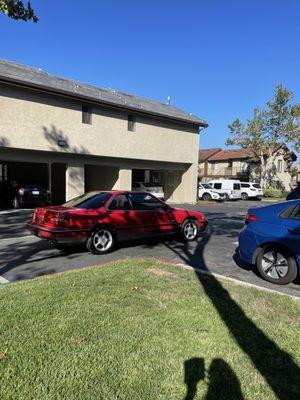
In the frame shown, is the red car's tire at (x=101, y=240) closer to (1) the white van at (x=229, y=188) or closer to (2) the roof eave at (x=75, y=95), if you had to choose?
(2) the roof eave at (x=75, y=95)

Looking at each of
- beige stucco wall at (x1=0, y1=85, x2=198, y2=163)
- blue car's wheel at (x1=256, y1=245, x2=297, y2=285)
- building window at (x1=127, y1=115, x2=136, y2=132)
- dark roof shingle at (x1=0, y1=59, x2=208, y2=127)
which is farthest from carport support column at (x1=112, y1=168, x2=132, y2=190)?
blue car's wheel at (x1=256, y1=245, x2=297, y2=285)

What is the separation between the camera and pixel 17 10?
634 cm

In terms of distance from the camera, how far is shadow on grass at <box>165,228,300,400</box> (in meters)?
3.04

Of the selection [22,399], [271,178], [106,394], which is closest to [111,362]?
[106,394]

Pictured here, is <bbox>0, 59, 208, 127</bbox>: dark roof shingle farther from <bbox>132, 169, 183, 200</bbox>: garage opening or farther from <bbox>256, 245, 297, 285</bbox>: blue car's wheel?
<bbox>256, 245, 297, 285</bbox>: blue car's wheel

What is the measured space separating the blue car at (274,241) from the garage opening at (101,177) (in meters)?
16.8

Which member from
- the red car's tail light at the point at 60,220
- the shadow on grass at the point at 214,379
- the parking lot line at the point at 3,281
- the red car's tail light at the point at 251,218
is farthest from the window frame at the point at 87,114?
the shadow on grass at the point at 214,379

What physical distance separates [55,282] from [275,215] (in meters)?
3.90

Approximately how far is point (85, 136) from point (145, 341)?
57.0 ft

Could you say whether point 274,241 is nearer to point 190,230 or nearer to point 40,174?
point 190,230

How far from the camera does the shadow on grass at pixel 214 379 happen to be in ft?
9.35

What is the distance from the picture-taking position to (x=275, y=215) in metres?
6.41

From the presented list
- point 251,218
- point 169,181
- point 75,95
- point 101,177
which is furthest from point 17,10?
point 169,181

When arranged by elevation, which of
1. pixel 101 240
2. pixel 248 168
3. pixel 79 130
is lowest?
pixel 101 240
